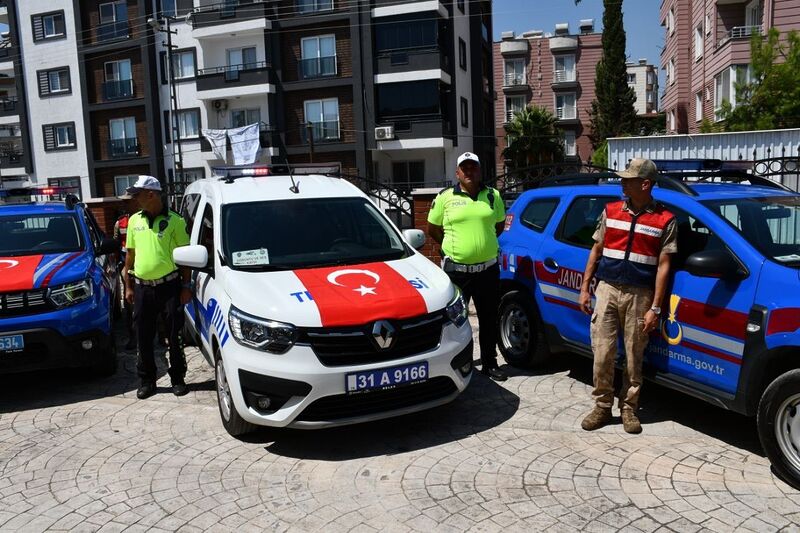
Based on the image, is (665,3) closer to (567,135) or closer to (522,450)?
(567,135)

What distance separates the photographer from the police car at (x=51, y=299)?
5688 millimetres

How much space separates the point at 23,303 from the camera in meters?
5.77

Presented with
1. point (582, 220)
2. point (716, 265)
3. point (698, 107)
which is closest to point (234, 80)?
point (698, 107)

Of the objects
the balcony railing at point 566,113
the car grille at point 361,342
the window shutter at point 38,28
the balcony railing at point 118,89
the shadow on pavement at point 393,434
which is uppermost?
the window shutter at point 38,28

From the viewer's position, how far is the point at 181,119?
34.2 m

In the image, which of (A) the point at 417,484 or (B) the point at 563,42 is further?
(B) the point at 563,42

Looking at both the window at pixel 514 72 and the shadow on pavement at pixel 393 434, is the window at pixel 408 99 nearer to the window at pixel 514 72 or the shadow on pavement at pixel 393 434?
the window at pixel 514 72

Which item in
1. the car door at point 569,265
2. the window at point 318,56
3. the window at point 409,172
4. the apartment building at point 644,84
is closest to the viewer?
the car door at point 569,265

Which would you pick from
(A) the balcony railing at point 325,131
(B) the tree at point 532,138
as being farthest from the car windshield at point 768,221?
(B) the tree at point 532,138

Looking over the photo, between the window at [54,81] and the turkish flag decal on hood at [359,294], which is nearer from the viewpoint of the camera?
the turkish flag decal on hood at [359,294]

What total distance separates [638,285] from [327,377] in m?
2.24

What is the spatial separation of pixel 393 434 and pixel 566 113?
162 feet

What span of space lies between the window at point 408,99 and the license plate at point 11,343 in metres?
25.4

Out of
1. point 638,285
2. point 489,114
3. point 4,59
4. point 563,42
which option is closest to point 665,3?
point 489,114
